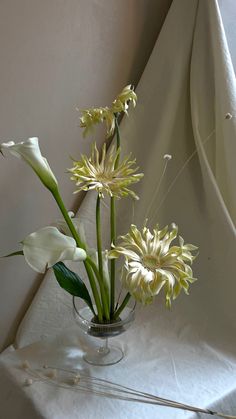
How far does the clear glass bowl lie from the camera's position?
89 centimetres

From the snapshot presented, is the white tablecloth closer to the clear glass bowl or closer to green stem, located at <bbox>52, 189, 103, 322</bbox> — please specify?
the clear glass bowl

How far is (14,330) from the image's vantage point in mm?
1089

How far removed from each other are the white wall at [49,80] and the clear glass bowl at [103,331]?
0.20 m

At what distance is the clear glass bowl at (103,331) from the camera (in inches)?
34.9

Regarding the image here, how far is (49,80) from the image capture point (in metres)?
0.97

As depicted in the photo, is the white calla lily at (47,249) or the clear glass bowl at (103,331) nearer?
the white calla lily at (47,249)

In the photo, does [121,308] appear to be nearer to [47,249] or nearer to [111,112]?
[47,249]

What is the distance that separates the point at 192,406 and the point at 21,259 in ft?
1.53

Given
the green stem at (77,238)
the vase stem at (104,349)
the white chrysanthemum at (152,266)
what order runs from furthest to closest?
1. the vase stem at (104,349)
2. the green stem at (77,238)
3. the white chrysanthemum at (152,266)

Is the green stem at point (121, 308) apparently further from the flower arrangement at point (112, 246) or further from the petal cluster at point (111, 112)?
the petal cluster at point (111, 112)

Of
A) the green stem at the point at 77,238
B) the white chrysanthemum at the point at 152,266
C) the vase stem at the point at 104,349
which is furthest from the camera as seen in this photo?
the vase stem at the point at 104,349

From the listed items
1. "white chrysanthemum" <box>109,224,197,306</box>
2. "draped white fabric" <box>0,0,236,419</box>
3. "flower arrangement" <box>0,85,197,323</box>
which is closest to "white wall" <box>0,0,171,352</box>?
"draped white fabric" <box>0,0,236,419</box>

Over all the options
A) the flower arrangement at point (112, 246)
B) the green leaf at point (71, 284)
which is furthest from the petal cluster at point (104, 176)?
the green leaf at point (71, 284)

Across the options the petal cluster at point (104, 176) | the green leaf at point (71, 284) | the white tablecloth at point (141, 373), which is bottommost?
the white tablecloth at point (141, 373)
